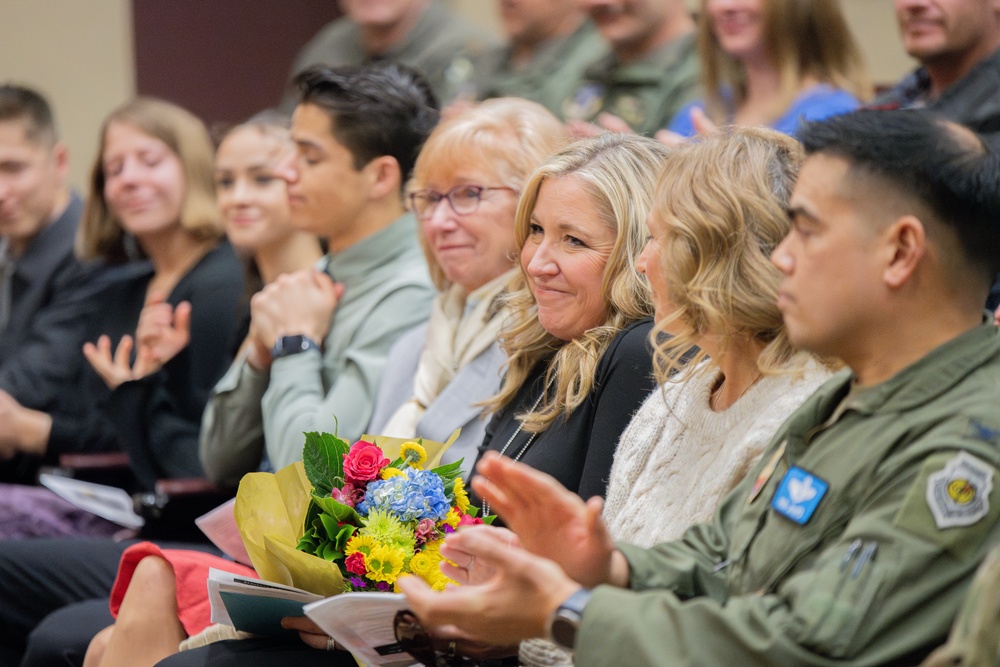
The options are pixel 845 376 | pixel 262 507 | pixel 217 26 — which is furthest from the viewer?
pixel 217 26

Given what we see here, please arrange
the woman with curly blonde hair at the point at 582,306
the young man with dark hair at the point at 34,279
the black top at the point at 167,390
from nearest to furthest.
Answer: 1. the woman with curly blonde hair at the point at 582,306
2. the black top at the point at 167,390
3. the young man with dark hair at the point at 34,279

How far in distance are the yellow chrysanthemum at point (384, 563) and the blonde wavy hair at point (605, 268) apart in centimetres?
43

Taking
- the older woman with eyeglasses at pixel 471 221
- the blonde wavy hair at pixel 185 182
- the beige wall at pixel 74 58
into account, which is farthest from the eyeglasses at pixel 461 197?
the beige wall at pixel 74 58

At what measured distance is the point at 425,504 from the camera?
1.72m

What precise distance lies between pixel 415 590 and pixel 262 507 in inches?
22.6

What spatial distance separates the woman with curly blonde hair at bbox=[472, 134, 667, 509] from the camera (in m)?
1.94

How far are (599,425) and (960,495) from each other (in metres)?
0.80

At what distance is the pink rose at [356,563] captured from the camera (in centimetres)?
169

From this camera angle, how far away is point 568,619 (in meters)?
1.26

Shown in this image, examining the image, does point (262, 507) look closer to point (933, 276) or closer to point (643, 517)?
point (643, 517)

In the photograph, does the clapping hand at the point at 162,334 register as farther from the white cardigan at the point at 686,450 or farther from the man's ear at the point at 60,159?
the white cardigan at the point at 686,450

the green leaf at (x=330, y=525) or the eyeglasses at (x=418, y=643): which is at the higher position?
the green leaf at (x=330, y=525)

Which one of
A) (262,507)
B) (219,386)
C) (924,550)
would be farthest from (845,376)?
(219,386)

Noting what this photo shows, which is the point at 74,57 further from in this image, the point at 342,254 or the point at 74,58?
the point at 342,254
